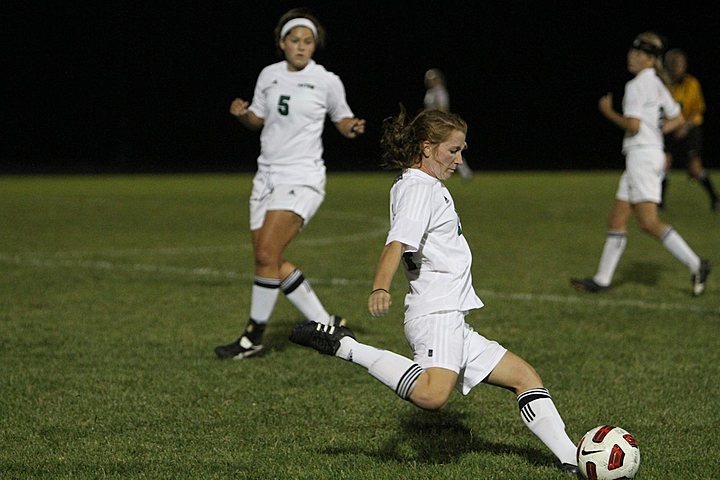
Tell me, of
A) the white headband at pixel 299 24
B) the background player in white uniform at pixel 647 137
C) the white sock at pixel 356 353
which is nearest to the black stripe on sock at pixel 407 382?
the white sock at pixel 356 353

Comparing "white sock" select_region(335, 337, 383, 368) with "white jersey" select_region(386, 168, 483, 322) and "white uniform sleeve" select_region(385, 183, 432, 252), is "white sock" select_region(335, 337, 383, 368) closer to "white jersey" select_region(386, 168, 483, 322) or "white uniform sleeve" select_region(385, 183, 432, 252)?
"white jersey" select_region(386, 168, 483, 322)

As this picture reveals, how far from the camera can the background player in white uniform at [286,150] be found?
6.43 meters

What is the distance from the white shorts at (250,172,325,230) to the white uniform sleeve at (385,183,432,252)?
242cm

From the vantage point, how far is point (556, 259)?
10.9m

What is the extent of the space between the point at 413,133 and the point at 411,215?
42 centimetres

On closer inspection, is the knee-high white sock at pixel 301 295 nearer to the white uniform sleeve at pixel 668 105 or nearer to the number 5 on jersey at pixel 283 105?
the number 5 on jersey at pixel 283 105

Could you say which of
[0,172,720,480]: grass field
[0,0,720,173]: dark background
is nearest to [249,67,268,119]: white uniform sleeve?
[0,172,720,480]: grass field

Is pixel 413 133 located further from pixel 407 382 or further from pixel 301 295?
pixel 301 295

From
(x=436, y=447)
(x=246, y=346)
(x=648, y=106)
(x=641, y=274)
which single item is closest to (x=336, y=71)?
(x=641, y=274)

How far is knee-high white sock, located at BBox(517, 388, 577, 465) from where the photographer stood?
4078 millimetres

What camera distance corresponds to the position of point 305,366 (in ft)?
19.9

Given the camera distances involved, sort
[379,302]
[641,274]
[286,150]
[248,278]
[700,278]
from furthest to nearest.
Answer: [641,274] < [248,278] < [700,278] < [286,150] < [379,302]

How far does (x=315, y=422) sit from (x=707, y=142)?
29.7 m

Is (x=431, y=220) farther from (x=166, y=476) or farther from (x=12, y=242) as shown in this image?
(x=12, y=242)
